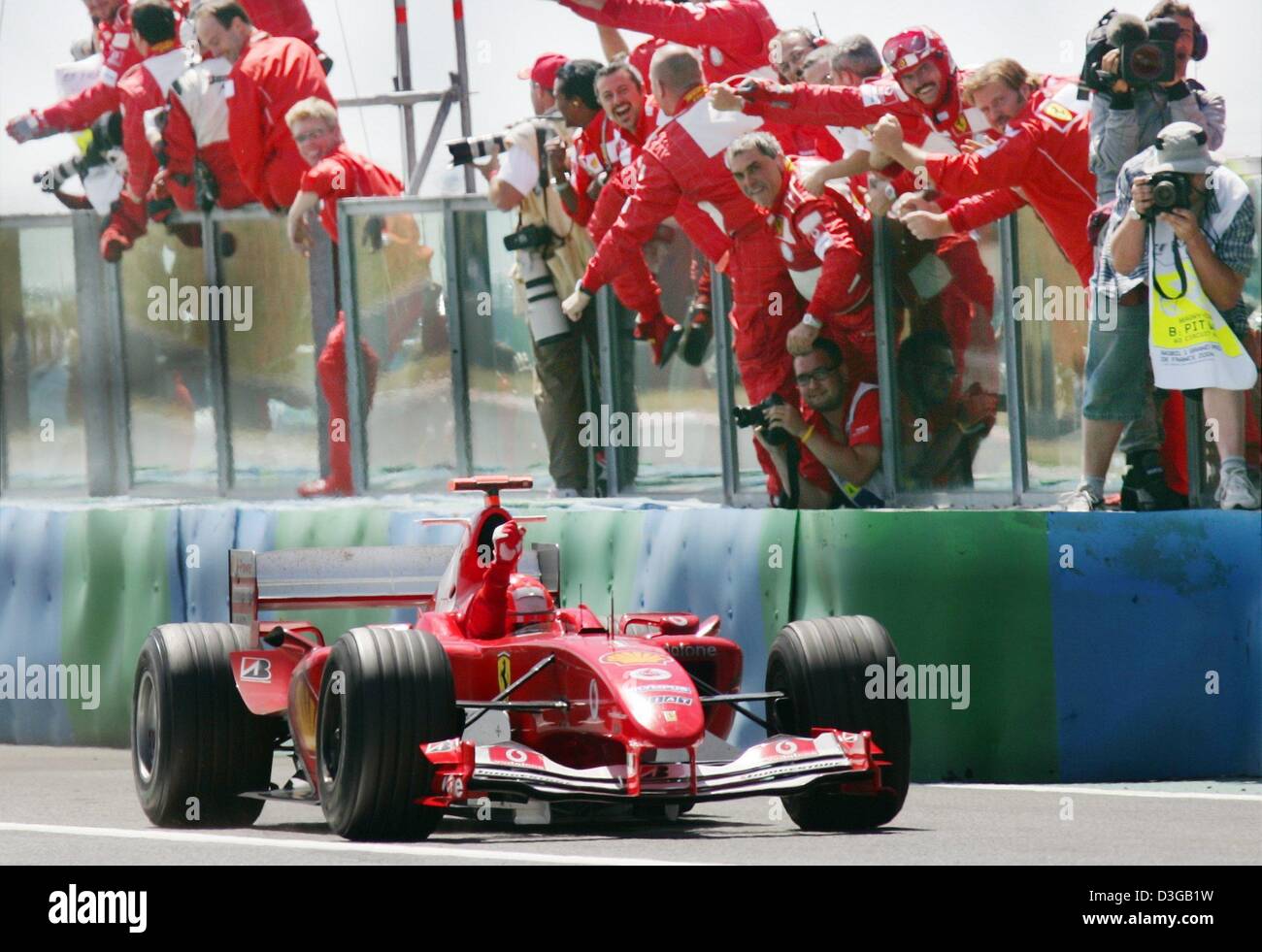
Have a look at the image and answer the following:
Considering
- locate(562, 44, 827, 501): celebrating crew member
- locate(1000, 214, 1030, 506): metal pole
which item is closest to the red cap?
locate(562, 44, 827, 501): celebrating crew member

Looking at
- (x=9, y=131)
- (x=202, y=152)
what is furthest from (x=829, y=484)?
(x=9, y=131)

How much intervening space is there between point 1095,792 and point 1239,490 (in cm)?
144

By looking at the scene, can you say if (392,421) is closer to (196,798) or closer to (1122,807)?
(196,798)

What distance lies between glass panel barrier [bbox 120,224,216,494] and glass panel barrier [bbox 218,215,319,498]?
0.25m

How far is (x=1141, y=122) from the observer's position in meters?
11.7

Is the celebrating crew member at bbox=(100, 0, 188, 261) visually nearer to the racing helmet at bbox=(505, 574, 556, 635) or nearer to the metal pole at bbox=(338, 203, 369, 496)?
the metal pole at bbox=(338, 203, 369, 496)

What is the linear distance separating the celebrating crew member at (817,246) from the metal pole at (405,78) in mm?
5466

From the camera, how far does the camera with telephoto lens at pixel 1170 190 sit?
11.4 meters

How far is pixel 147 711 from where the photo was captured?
456 inches

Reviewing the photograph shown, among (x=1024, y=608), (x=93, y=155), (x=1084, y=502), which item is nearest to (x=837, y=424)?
(x=1084, y=502)

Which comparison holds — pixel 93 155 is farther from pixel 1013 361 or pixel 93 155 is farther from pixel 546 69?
pixel 1013 361

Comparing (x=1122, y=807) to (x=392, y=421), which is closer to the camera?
(x=1122, y=807)
